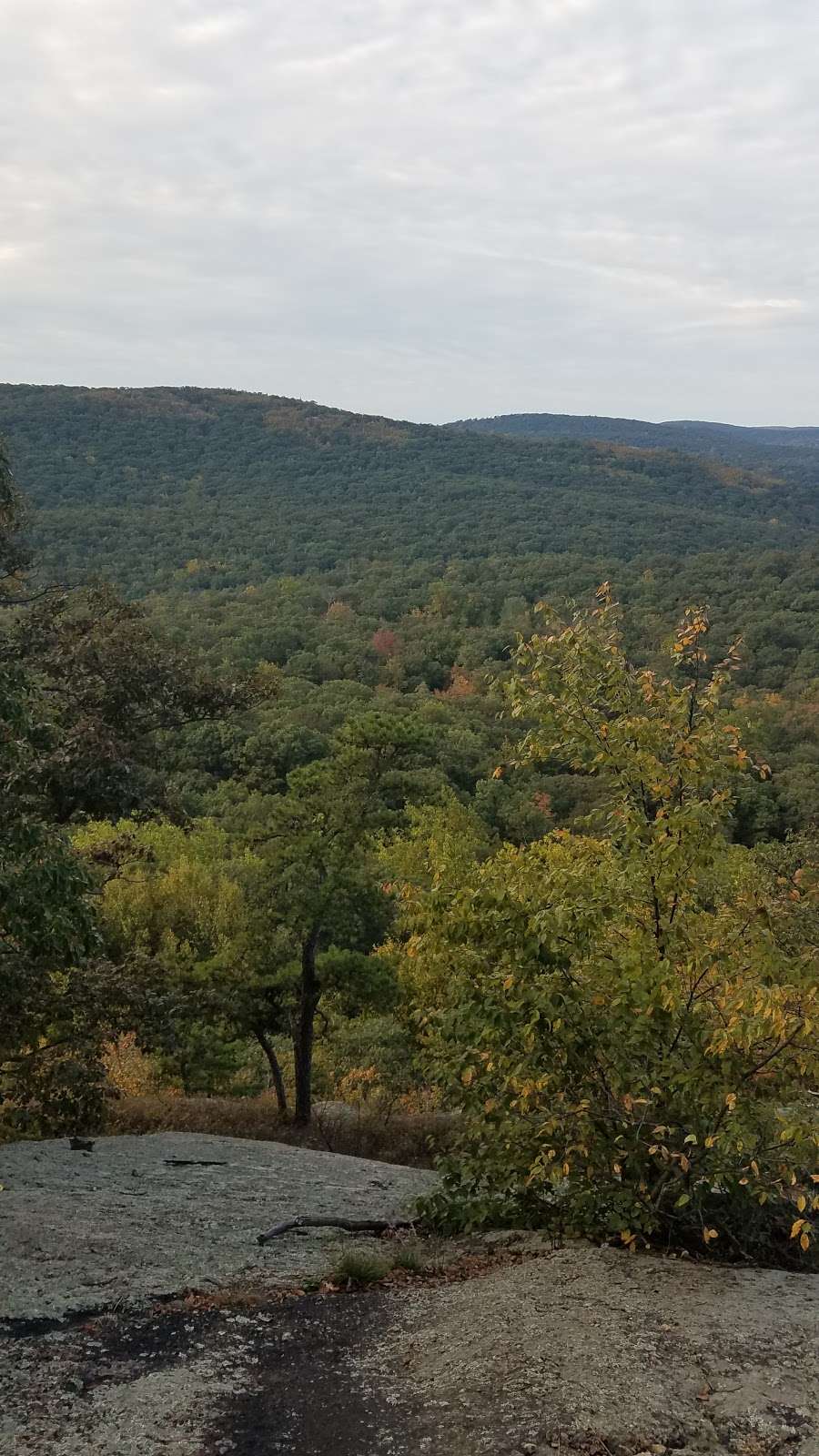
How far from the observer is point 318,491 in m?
130

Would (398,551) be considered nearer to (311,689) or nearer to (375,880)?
(311,689)

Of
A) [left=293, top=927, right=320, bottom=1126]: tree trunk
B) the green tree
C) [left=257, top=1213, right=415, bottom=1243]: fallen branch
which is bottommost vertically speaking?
[left=293, top=927, right=320, bottom=1126]: tree trunk

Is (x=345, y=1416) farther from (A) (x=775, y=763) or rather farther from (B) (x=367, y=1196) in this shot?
(A) (x=775, y=763)

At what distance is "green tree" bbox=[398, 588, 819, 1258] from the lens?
6.72 m

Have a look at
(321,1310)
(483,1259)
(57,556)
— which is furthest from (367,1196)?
(57,556)

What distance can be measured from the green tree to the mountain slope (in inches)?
3036

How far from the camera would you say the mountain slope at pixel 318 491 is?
10056 cm

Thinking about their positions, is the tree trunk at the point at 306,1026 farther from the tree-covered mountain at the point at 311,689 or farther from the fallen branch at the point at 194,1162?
the fallen branch at the point at 194,1162

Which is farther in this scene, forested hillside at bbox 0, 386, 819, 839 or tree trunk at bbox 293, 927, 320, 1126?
forested hillside at bbox 0, 386, 819, 839

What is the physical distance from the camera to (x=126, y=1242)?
8.10 metres

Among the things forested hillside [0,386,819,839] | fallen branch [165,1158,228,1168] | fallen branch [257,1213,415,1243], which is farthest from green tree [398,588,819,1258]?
fallen branch [165,1158,228,1168]

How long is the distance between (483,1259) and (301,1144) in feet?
30.1

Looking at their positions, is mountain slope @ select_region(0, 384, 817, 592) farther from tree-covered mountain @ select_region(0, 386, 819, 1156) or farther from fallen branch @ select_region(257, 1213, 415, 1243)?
fallen branch @ select_region(257, 1213, 415, 1243)

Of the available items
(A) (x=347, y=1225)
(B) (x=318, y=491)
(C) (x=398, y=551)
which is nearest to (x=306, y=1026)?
(A) (x=347, y=1225)
